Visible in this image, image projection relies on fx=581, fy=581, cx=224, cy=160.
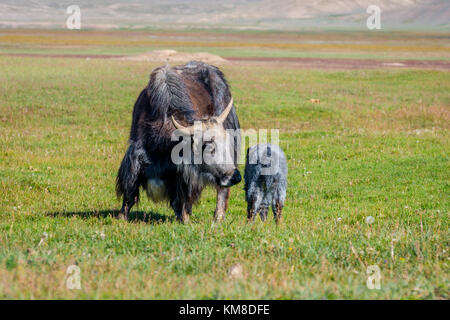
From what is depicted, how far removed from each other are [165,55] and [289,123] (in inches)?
1486

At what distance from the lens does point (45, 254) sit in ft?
20.4

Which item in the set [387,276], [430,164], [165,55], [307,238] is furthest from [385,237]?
[165,55]

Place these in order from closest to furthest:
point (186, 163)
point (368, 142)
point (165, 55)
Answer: point (186, 163) < point (368, 142) < point (165, 55)

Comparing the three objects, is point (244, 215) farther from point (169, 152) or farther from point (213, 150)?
point (213, 150)

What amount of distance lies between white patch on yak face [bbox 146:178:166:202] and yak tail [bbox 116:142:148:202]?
0.21 metres

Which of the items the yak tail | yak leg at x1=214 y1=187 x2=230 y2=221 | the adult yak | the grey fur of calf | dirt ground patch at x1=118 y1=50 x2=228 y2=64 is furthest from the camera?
dirt ground patch at x1=118 y1=50 x2=228 y2=64

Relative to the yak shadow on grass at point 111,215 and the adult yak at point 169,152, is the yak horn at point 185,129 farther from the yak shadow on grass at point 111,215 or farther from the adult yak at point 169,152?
the yak shadow on grass at point 111,215

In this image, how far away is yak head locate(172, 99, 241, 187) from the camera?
8680mm

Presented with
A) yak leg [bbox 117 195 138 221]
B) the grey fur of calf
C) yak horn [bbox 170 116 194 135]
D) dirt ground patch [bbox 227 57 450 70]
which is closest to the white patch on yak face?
yak leg [bbox 117 195 138 221]

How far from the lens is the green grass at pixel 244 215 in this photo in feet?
17.5

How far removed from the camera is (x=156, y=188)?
31.2 ft

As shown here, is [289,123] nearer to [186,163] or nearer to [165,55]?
[186,163]

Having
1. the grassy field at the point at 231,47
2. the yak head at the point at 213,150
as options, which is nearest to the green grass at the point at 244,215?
the yak head at the point at 213,150

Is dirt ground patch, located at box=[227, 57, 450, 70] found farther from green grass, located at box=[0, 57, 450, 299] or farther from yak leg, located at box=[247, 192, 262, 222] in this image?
yak leg, located at box=[247, 192, 262, 222]
